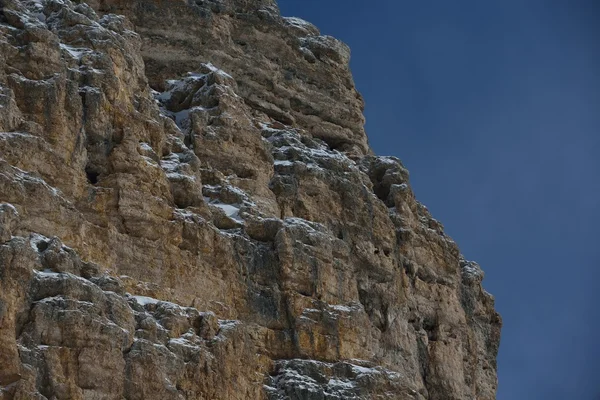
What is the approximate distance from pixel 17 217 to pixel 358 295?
84.5ft

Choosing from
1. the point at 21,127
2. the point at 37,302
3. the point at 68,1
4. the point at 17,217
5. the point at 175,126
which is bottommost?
the point at 37,302

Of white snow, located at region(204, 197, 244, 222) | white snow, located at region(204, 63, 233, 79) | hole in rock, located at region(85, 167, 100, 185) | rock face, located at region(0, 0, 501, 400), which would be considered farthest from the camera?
white snow, located at region(204, 63, 233, 79)

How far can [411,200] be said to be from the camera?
100125mm

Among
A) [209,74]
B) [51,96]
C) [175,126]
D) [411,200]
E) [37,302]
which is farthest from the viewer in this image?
[411,200]

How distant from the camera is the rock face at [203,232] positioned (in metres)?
68.7

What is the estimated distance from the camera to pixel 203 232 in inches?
3169

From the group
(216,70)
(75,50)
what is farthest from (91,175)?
(216,70)

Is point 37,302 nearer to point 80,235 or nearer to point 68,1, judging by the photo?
point 80,235

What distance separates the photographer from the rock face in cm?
6869

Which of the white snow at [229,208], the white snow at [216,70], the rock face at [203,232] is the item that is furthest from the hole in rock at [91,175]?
the white snow at [216,70]

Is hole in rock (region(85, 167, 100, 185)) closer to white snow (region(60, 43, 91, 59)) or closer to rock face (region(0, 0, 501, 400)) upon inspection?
rock face (region(0, 0, 501, 400))

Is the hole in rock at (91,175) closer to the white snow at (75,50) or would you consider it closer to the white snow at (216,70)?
the white snow at (75,50)

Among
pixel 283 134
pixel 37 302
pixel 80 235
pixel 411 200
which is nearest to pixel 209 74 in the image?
pixel 283 134

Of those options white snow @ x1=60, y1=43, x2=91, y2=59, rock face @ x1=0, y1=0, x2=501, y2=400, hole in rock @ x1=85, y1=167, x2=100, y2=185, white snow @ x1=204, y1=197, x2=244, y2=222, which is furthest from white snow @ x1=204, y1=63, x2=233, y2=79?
hole in rock @ x1=85, y1=167, x2=100, y2=185
